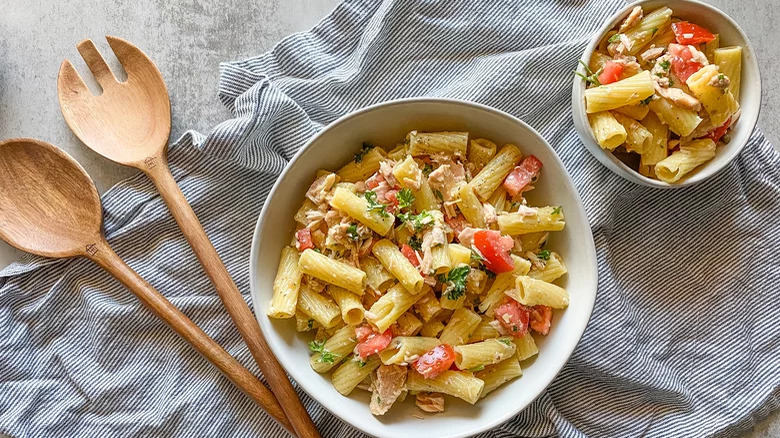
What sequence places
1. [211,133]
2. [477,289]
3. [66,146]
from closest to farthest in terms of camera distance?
[477,289] → [211,133] → [66,146]

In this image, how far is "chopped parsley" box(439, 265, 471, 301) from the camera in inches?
74.3

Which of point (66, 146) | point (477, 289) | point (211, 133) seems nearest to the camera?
point (477, 289)

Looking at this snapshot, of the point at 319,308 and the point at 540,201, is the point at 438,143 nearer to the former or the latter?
the point at 540,201

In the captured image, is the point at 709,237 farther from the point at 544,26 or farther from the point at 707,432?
the point at 544,26

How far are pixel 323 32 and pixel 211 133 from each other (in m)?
0.53

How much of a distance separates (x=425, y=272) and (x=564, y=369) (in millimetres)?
698

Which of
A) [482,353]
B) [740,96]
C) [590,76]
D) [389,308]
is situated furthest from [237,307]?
[740,96]

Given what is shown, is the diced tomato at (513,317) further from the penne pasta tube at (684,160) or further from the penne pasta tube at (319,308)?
the penne pasta tube at (684,160)

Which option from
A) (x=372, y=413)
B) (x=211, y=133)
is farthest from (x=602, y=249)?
(x=211, y=133)

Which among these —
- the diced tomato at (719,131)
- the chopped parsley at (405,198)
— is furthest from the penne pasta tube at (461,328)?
the diced tomato at (719,131)

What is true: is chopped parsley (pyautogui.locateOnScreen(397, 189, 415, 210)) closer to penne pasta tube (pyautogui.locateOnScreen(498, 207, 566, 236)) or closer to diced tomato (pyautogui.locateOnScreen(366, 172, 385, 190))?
diced tomato (pyautogui.locateOnScreen(366, 172, 385, 190))

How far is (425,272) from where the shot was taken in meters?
1.89

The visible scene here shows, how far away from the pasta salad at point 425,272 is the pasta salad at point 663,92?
288 millimetres

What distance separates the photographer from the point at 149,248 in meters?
2.28
